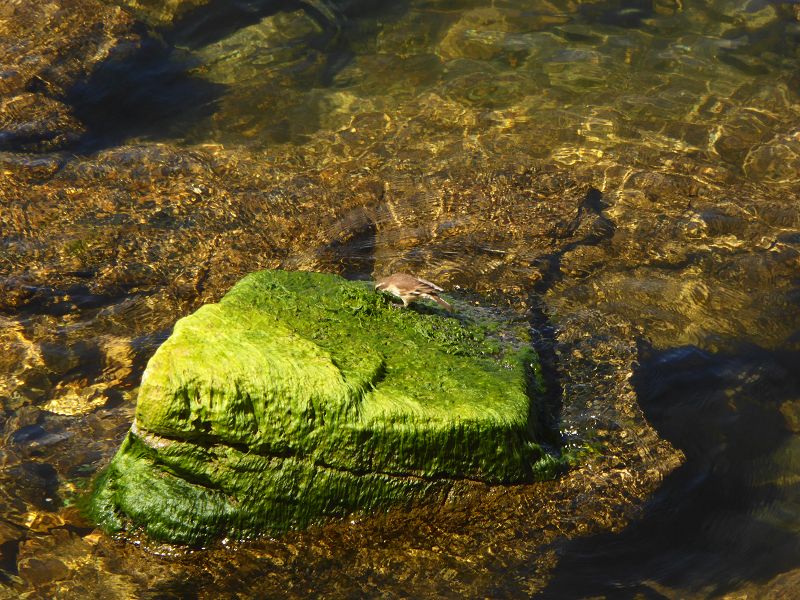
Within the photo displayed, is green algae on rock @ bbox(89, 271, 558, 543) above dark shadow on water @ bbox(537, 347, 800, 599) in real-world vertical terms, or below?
above

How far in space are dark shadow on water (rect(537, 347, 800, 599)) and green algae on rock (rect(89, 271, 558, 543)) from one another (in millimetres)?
637

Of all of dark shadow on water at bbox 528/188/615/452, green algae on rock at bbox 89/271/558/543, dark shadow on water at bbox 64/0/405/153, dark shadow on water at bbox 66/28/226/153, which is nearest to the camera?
green algae on rock at bbox 89/271/558/543

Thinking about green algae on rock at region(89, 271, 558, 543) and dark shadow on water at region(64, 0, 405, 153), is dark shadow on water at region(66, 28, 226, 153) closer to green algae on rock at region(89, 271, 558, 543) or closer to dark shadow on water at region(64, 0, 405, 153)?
dark shadow on water at region(64, 0, 405, 153)

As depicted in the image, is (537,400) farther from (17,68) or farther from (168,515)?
(17,68)

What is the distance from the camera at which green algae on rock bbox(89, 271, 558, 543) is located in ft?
13.5

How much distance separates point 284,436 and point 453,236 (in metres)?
3.35

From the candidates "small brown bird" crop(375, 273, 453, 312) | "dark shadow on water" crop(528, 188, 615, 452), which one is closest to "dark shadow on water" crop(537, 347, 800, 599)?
"dark shadow on water" crop(528, 188, 615, 452)

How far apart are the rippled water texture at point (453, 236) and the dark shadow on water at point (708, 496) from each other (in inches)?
0.7

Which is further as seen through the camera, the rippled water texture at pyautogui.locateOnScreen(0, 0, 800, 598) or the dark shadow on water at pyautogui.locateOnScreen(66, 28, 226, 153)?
the dark shadow on water at pyautogui.locateOnScreen(66, 28, 226, 153)

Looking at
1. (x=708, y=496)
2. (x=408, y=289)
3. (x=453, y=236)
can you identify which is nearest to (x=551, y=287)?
(x=453, y=236)

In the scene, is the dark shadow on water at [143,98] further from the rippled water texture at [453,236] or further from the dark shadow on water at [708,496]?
the dark shadow on water at [708,496]

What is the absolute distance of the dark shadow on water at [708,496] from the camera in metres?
4.32

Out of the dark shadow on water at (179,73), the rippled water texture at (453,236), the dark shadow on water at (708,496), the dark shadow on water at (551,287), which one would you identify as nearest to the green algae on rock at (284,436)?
the rippled water texture at (453,236)

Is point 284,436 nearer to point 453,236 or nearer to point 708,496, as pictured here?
point 708,496
